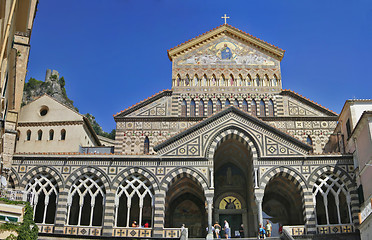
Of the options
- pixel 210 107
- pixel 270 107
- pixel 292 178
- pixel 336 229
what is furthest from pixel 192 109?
pixel 336 229

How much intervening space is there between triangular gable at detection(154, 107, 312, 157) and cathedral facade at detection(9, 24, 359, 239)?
0.07m

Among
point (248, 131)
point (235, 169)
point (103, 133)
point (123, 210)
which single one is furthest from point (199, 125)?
point (103, 133)

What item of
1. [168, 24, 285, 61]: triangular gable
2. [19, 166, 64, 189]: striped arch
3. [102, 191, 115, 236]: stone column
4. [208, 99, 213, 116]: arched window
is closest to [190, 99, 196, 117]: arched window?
[208, 99, 213, 116]: arched window

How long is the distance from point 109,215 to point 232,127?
10149 mm

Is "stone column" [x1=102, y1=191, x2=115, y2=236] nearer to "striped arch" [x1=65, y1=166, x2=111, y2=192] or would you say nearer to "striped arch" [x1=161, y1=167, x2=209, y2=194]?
"striped arch" [x1=65, y1=166, x2=111, y2=192]

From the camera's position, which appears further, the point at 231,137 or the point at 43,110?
the point at 43,110

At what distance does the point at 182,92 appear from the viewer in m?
37.5

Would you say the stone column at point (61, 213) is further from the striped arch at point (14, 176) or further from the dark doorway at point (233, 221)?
the dark doorway at point (233, 221)

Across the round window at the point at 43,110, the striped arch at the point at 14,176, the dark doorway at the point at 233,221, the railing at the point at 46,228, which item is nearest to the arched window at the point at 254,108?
the dark doorway at the point at 233,221

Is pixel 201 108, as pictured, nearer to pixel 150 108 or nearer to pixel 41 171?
pixel 150 108

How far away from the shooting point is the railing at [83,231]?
26.8 metres

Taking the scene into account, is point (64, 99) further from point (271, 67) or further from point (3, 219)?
point (3, 219)

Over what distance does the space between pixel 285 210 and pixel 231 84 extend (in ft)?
40.3

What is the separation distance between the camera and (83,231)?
26875mm
